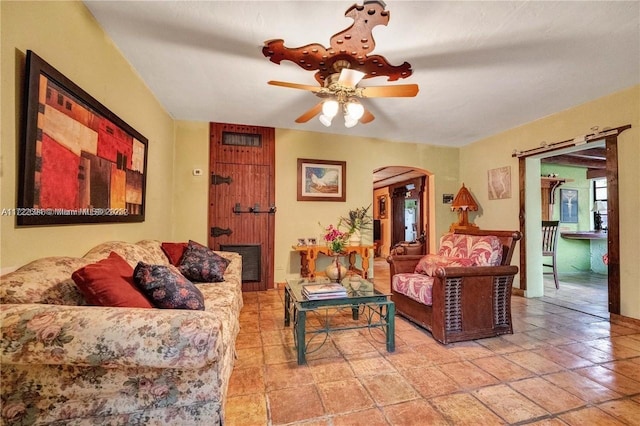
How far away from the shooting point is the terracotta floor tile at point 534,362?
2021 mm

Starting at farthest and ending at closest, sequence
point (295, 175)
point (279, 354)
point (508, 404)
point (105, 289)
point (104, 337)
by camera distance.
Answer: point (295, 175)
point (279, 354)
point (508, 404)
point (105, 289)
point (104, 337)

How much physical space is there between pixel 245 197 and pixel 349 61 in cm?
265

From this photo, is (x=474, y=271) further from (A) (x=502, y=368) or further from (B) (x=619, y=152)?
(B) (x=619, y=152)

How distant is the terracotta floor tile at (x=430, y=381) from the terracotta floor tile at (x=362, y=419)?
357 millimetres

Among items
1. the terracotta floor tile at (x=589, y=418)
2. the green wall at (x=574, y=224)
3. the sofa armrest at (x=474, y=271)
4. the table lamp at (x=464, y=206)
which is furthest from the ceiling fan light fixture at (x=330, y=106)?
the green wall at (x=574, y=224)

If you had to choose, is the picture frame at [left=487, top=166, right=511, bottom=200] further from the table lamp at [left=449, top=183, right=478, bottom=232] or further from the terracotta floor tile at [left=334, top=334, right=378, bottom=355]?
the terracotta floor tile at [left=334, top=334, right=378, bottom=355]

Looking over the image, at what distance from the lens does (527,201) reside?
4098mm

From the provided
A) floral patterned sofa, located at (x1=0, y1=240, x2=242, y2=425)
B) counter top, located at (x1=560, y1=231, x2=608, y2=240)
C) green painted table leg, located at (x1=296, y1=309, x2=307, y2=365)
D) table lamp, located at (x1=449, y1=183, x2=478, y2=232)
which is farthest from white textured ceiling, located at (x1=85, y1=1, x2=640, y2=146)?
counter top, located at (x1=560, y1=231, x2=608, y2=240)

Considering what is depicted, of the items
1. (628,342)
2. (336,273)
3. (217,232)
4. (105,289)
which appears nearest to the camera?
(105,289)

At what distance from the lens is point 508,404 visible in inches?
64.4

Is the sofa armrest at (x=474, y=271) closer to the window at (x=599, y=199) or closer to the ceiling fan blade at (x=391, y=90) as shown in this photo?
the ceiling fan blade at (x=391, y=90)

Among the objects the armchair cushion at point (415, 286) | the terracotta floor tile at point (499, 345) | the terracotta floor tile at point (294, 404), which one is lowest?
the terracotta floor tile at point (294, 404)

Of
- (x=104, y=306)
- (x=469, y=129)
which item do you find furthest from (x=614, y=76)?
(x=104, y=306)

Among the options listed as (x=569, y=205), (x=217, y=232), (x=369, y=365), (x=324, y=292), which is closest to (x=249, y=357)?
(x=324, y=292)
